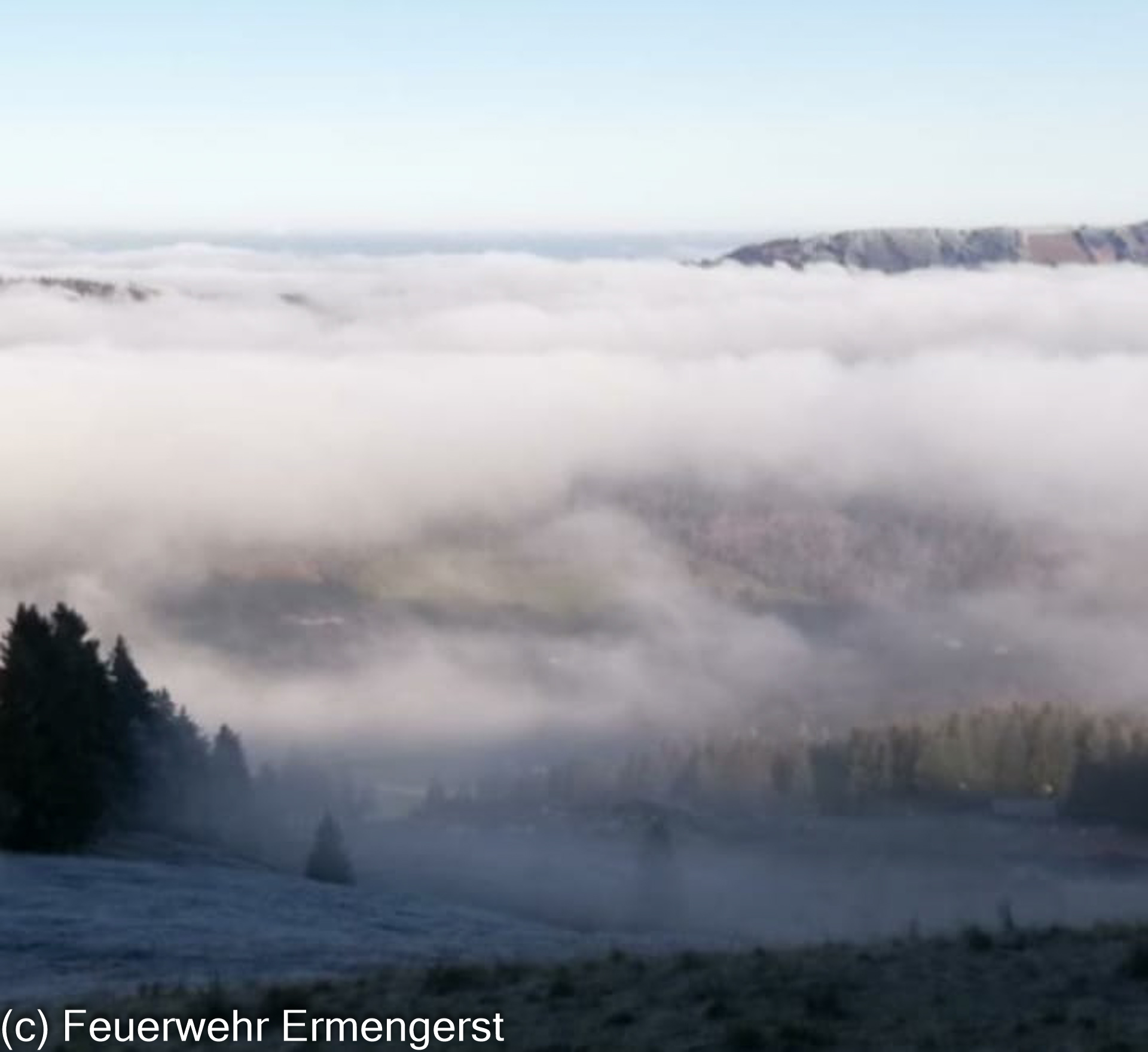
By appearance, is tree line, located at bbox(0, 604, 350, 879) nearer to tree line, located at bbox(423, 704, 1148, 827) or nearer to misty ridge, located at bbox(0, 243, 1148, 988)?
misty ridge, located at bbox(0, 243, 1148, 988)

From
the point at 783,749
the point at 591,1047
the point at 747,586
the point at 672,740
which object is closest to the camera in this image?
the point at 591,1047

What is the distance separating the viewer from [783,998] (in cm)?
1541

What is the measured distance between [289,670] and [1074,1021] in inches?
4987

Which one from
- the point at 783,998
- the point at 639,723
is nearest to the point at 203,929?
the point at 783,998

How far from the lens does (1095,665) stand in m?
119

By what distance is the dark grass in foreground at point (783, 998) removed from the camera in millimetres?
14289

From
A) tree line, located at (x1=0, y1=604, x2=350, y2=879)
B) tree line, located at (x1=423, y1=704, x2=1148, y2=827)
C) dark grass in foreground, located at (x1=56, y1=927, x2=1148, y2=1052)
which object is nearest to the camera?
dark grass in foreground, located at (x1=56, y1=927, x2=1148, y2=1052)

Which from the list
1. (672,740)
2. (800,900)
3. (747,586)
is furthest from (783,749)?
(747,586)

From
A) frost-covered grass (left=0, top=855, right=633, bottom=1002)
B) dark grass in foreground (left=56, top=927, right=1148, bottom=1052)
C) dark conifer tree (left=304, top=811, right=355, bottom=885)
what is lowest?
dark conifer tree (left=304, top=811, right=355, bottom=885)

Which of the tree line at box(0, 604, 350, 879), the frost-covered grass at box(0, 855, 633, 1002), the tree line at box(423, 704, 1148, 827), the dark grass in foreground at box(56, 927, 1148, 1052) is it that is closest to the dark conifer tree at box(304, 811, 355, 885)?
the tree line at box(0, 604, 350, 879)

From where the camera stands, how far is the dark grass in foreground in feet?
46.9

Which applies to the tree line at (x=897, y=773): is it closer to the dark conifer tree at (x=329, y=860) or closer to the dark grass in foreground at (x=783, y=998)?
the dark conifer tree at (x=329, y=860)

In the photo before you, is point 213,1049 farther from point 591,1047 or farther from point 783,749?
point 783,749

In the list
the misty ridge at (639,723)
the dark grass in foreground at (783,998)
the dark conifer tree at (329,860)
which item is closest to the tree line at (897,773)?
the misty ridge at (639,723)
